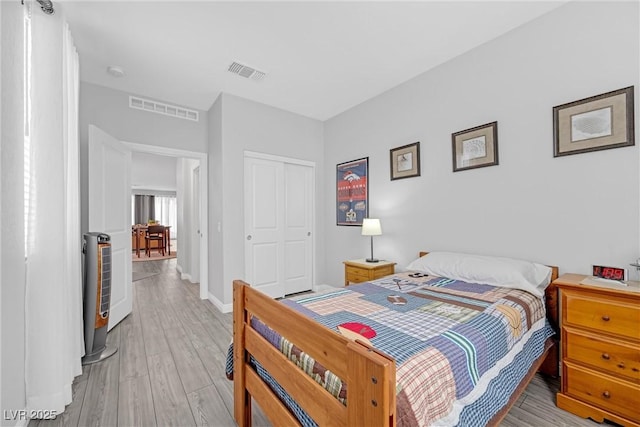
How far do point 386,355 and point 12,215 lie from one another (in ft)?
6.31

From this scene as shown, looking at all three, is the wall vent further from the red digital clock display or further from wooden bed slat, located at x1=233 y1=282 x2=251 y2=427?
the red digital clock display


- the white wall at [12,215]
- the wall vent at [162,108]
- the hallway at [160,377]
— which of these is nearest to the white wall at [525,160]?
the hallway at [160,377]

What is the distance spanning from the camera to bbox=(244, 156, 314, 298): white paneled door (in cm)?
361

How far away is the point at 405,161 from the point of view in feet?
10.1

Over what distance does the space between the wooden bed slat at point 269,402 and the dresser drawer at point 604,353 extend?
1681 mm

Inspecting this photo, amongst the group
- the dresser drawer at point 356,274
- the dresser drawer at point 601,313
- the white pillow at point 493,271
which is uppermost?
the white pillow at point 493,271

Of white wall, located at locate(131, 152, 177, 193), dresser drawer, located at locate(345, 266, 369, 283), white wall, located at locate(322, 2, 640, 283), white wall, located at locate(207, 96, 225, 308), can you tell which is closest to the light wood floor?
white wall, located at locate(207, 96, 225, 308)

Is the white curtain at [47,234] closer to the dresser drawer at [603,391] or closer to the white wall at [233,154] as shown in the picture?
the white wall at [233,154]

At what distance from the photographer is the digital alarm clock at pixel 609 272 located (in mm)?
1676

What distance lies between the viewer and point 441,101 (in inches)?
108

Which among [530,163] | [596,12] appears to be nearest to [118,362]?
[530,163]

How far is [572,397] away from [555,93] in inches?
81.4

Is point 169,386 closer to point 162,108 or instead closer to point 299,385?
point 299,385

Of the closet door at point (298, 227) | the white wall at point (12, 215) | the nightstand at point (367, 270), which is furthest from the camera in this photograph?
the closet door at point (298, 227)
